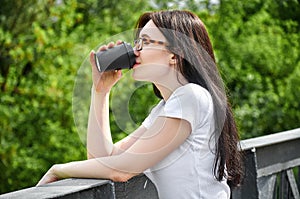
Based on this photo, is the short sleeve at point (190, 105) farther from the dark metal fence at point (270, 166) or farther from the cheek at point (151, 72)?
the dark metal fence at point (270, 166)

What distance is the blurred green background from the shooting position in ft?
25.6

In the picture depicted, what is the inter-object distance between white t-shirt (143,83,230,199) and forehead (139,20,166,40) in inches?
7.4

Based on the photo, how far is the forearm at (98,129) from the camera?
234 cm

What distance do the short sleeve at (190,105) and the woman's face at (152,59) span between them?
0.35ft

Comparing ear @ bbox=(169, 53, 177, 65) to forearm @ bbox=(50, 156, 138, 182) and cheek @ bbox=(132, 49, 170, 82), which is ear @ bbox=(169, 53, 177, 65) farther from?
forearm @ bbox=(50, 156, 138, 182)

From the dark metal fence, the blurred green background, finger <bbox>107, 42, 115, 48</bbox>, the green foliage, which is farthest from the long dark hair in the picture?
the green foliage

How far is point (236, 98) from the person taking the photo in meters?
8.05

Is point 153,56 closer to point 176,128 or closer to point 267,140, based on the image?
point 176,128

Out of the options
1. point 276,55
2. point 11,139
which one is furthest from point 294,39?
point 11,139

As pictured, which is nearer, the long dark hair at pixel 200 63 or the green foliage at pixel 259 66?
the long dark hair at pixel 200 63

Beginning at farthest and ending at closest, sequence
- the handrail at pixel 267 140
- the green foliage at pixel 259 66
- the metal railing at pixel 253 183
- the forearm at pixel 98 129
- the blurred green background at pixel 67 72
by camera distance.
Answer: the green foliage at pixel 259 66 < the blurred green background at pixel 67 72 < the handrail at pixel 267 140 < the forearm at pixel 98 129 < the metal railing at pixel 253 183

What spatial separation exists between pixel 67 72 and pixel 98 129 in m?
5.67

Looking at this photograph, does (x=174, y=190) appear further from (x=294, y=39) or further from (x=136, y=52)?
(x=294, y=39)

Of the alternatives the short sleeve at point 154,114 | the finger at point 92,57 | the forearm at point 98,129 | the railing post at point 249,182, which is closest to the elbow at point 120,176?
the forearm at point 98,129
